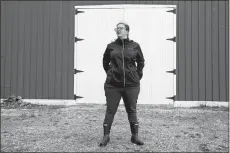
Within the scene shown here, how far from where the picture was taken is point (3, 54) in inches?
309

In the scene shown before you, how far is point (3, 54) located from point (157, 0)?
193 inches

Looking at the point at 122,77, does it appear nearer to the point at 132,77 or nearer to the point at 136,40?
the point at 132,77

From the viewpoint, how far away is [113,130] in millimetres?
4934

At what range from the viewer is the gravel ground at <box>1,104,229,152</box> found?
4062 millimetres

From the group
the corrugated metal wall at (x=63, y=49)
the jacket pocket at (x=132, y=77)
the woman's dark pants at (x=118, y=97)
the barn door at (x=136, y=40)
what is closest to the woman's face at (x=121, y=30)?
the jacket pocket at (x=132, y=77)

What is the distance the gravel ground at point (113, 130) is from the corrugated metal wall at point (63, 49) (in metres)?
0.75

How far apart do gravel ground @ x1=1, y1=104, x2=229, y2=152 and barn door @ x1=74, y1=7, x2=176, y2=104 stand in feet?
1.68

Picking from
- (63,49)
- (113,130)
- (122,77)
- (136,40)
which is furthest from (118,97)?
(63,49)

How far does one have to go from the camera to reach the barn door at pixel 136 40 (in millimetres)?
7379

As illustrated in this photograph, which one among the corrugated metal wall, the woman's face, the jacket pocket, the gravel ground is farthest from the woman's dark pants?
the corrugated metal wall

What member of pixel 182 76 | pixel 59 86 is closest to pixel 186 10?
pixel 182 76

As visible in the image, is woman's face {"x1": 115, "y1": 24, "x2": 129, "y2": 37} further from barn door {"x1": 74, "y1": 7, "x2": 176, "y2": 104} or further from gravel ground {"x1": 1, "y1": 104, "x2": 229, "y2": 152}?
barn door {"x1": 74, "y1": 7, "x2": 176, "y2": 104}

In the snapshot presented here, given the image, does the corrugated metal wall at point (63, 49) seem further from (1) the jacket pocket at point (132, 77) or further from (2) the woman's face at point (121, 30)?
(2) the woman's face at point (121, 30)

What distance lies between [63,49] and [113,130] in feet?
11.9
